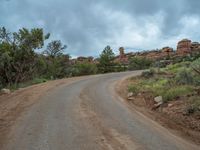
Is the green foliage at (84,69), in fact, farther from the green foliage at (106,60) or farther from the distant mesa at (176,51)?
the distant mesa at (176,51)

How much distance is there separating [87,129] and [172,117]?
3.45 m

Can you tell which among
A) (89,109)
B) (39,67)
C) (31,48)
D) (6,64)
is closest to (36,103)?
(89,109)

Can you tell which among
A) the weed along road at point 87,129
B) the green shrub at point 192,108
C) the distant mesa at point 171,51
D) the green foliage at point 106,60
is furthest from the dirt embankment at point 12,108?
the distant mesa at point 171,51

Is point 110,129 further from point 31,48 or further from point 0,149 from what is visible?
point 31,48

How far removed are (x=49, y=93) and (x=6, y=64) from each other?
36.2 feet

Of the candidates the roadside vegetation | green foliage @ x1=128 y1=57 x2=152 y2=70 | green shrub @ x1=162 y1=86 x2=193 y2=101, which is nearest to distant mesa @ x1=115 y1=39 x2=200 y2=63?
green foliage @ x1=128 y1=57 x2=152 y2=70

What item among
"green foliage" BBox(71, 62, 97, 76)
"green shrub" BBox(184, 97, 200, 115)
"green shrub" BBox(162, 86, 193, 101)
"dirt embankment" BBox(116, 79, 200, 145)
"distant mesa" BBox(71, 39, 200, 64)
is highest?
"distant mesa" BBox(71, 39, 200, 64)

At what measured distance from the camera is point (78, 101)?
1641 cm

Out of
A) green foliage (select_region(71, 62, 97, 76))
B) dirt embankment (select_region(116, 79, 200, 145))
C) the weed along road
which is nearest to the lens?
the weed along road

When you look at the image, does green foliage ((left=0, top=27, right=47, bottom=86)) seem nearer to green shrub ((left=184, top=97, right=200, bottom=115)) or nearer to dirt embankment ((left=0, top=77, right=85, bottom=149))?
dirt embankment ((left=0, top=77, right=85, bottom=149))

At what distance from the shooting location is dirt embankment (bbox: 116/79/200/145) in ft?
35.5

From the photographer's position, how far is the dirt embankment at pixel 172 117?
35.5 ft

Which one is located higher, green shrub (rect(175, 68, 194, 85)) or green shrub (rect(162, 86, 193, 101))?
green shrub (rect(175, 68, 194, 85))

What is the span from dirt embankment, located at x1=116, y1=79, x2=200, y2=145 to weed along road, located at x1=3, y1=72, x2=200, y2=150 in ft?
1.23
